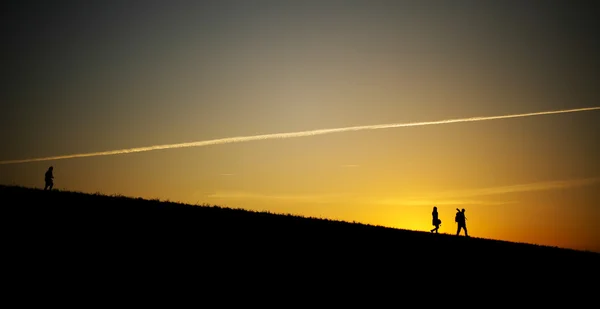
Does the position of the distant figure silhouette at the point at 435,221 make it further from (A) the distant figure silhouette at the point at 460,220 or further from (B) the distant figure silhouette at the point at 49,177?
(B) the distant figure silhouette at the point at 49,177

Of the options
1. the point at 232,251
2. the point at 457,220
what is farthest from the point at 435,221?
the point at 232,251

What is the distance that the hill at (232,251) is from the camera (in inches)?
447

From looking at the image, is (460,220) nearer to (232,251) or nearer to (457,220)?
(457,220)

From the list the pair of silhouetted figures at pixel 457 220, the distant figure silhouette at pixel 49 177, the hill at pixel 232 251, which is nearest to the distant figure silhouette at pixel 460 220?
the pair of silhouetted figures at pixel 457 220

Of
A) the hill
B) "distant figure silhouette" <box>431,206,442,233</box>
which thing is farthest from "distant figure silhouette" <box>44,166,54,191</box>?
"distant figure silhouette" <box>431,206,442,233</box>

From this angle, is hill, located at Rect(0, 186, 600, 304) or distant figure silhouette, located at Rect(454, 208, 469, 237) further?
distant figure silhouette, located at Rect(454, 208, 469, 237)

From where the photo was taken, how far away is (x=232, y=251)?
1367 cm

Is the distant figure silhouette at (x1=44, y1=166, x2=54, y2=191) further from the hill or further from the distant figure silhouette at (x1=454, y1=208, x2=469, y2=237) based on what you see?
the distant figure silhouette at (x1=454, y1=208, x2=469, y2=237)

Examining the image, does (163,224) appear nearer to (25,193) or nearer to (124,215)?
(124,215)

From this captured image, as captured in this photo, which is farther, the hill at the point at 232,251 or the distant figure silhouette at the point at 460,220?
the distant figure silhouette at the point at 460,220

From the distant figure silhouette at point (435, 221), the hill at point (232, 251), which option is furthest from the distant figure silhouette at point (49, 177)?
the distant figure silhouette at point (435, 221)

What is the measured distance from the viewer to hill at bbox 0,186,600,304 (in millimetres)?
11344

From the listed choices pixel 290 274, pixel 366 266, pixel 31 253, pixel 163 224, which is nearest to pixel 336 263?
pixel 366 266

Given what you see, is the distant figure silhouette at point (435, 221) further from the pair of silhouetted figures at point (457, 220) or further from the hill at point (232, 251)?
the hill at point (232, 251)
